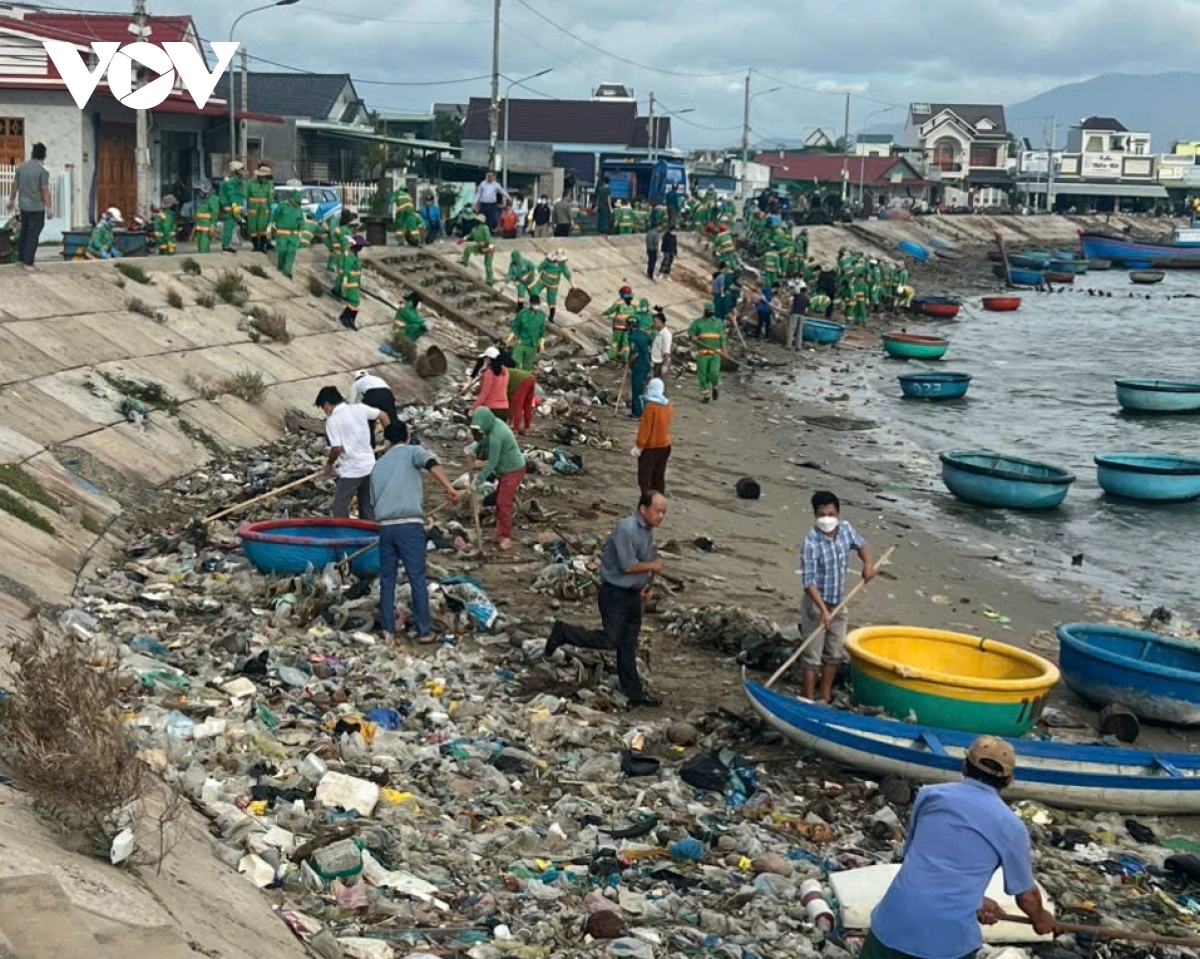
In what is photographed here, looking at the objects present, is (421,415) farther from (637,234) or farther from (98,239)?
(637,234)

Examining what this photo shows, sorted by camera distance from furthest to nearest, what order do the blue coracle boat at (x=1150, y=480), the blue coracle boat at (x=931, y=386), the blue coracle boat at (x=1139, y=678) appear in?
the blue coracle boat at (x=931, y=386) < the blue coracle boat at (x=1150, y=480) < the blue coracle boat at (x=1139, y=678)

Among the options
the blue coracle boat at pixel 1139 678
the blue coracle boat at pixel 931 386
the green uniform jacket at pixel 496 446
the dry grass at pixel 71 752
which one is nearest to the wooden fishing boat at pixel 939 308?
the blue coracle boat at pixel 931 386

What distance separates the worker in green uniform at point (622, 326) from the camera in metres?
27.4

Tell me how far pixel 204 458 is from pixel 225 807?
9.83 meters

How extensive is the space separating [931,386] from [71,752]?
27.9 meters

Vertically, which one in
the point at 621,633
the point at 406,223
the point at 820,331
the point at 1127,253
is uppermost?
the point at 406,223

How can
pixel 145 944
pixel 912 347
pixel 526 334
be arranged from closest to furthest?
pixel 145 944 → pixel 526 334 → pixel 912 347

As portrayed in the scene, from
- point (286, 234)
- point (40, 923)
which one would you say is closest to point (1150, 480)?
point (286, 234)

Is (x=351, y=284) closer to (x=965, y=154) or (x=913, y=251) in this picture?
(x=913, y=251)

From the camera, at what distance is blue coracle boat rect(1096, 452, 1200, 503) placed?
22.4 meters

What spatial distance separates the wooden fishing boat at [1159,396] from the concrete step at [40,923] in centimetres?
3109

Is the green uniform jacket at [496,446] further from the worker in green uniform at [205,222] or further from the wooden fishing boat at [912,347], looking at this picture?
the wooden fishing boat at [912,347]

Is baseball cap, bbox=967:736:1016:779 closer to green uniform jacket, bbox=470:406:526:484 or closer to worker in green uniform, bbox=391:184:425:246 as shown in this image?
green uniform jacket, bbox=470:406:526:484

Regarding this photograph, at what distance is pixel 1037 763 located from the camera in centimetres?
972
